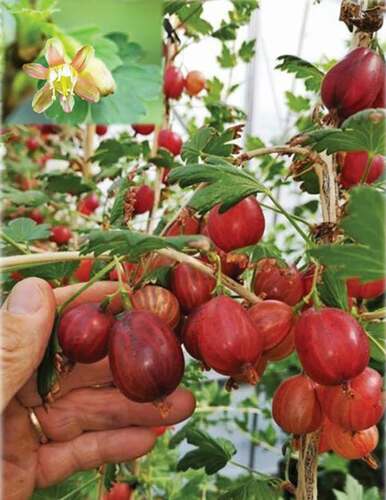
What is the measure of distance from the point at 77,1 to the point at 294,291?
1315 mm

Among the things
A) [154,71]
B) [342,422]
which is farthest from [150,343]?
[154,71]

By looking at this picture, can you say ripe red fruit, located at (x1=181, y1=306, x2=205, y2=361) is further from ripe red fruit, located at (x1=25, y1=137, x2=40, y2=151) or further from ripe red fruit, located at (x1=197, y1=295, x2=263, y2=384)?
ripe red fruit, located at (x1=25, y1=137, x2=40, y2=151)

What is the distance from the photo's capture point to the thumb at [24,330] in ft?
1.89

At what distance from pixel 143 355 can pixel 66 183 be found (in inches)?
29.4

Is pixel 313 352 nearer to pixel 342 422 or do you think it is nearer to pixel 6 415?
pixel 342 422

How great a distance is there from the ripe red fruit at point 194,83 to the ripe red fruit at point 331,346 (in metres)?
0.93

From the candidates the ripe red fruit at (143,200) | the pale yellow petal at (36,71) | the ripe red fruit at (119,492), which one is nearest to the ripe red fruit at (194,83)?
the ripe red fruit at (143,200)

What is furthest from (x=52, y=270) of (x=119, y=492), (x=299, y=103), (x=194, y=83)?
(x=299, y=103)

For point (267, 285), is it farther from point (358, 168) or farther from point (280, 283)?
point (358, 168)

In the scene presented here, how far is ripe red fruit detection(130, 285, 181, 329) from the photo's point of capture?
0.52m

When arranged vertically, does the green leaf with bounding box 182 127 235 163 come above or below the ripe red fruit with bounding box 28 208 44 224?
above

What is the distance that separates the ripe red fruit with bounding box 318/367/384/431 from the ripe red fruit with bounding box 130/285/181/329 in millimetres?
147

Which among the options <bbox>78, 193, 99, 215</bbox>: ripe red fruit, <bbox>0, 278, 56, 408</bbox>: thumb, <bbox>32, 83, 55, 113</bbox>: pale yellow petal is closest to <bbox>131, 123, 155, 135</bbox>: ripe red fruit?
<bbox>78, 193, 99, 215</bbox>: ripe red fruit

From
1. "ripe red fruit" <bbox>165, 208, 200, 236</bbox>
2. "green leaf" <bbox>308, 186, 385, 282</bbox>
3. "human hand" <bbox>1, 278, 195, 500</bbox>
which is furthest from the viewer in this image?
"human hand" <bbox>1, 278, 195, 500</bbox>
